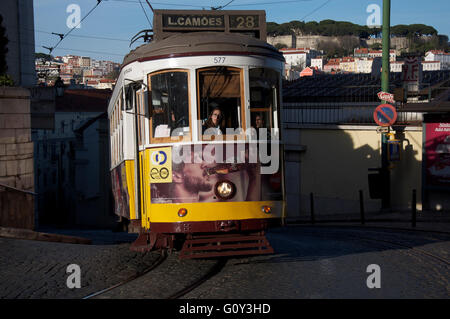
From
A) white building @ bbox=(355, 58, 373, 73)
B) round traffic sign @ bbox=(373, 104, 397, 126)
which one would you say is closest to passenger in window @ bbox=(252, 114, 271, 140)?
round traffic sign @ bbox=(373, 104, 397, 126)

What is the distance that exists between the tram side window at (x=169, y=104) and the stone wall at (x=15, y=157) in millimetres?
7184

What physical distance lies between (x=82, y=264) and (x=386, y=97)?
464 inches

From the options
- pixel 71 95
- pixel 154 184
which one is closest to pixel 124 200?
pixel 154 184

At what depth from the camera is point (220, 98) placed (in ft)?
29.0

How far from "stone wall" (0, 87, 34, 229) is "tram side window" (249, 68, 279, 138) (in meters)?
8.07

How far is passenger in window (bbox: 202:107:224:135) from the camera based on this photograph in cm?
874

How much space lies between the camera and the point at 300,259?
951cm

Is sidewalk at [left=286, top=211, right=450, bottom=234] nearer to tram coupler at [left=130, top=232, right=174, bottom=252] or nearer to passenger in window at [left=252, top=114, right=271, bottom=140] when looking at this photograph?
passenger in window at [left=252, top=114, right=271, bottom=140]

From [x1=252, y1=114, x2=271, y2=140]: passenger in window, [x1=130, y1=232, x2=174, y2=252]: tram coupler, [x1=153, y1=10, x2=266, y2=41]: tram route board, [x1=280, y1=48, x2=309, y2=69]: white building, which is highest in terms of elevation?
[x1=280, y1=48, x2=309, y2=69]: white building

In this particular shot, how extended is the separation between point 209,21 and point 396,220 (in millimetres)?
9242

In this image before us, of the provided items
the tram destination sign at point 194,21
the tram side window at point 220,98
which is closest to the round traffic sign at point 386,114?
the tram destination sign at point 194,21

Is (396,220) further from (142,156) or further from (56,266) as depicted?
(56,266)
